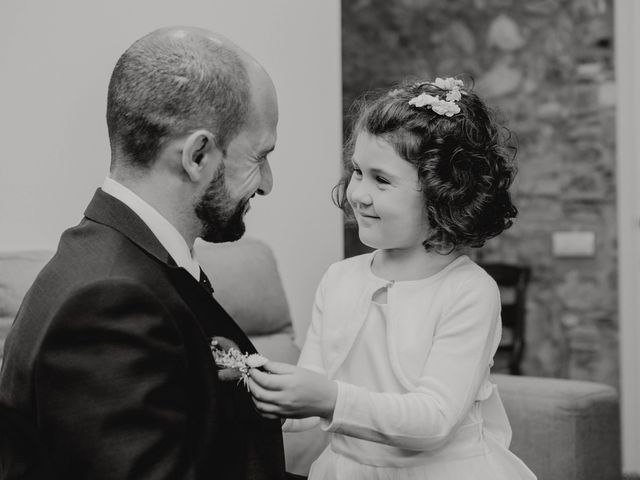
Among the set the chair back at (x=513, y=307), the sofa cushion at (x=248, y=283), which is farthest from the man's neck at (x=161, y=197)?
the chair back at (x=513, y=307)

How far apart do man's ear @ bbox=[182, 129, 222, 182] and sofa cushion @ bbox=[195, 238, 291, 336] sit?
98cm

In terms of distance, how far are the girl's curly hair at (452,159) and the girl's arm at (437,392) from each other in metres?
0.13

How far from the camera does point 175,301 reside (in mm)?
1106

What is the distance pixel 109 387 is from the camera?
1.00m

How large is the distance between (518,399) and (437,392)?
0.77 meters

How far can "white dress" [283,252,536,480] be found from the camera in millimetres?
1415

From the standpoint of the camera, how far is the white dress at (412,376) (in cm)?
142

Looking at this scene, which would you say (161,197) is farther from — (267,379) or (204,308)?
(267,379)

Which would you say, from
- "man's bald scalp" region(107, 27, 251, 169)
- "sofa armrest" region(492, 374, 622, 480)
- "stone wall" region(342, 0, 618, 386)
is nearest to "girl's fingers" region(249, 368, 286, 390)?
"man's bald scalp" region(107, 27, 251, 169)

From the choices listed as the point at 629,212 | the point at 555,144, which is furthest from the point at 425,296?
the point at 555,144

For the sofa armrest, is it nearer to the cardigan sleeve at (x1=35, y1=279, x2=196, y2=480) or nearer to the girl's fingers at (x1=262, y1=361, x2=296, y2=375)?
the girl's fingers at (x1=262, y1=361, x2=296, y2=375)

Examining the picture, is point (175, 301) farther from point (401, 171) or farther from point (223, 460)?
point (401, 171)

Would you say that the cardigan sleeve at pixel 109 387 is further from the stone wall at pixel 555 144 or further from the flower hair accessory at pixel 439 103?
the stone wall at pixel 555 144

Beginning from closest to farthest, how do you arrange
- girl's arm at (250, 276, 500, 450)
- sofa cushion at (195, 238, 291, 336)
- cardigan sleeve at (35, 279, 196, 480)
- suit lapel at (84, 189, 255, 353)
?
1. cardigan sleeve at (35, 279, 196, 480)
2. suit lapel at (84, 189, 255, 353)
3. girl's arm at (250, 276, 500, 450)
4. sofa cushion at (195, 238, 291, 336)
